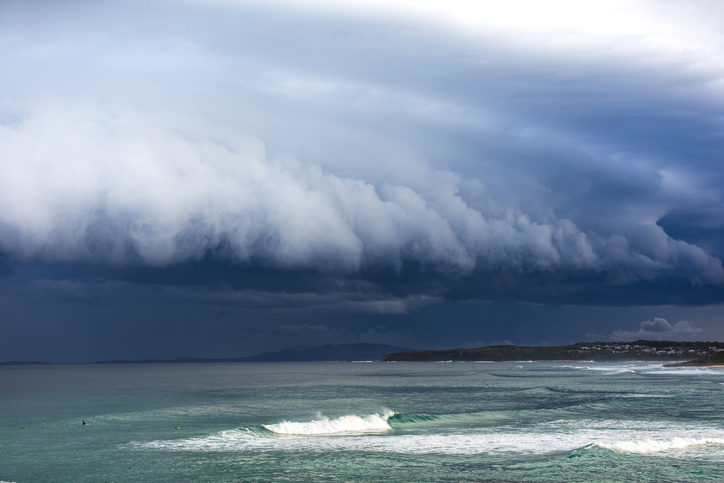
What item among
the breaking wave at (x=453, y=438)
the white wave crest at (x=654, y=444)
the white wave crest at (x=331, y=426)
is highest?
the white wave crest at (x=654, y=444)

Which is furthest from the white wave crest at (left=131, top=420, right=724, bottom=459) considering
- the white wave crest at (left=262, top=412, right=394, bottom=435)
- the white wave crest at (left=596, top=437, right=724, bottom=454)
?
the white wave crest at (left=262, top=412, right=394, bottom=435)

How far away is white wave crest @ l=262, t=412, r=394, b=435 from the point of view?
40.5 m

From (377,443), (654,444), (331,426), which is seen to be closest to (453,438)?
(377,443)

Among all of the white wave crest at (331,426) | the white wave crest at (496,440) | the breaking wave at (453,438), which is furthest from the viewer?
the white wave crest at (331,426)

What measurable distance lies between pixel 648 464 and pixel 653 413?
74.9 ft

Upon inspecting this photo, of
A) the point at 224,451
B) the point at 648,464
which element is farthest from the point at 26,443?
the point at 648,464

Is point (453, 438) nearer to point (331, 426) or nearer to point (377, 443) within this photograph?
point (377, 443)

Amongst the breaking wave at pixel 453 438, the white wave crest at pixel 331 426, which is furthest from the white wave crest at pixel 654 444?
the white wave crest at pixel 331 426

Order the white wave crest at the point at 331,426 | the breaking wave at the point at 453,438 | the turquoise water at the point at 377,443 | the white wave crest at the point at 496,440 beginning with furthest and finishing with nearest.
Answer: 1. the white wave crest at the point at 331,426
2. the breaking wave at the point at 453,438
3. the white wave crest at the point at 496,440
4. the turquoise water at the point at 377,443

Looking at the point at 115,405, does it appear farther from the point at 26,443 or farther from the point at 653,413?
the point at 653,413

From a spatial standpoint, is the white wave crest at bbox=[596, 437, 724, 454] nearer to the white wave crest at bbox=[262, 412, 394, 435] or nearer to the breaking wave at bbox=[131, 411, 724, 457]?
the breaking wave at bbox=[131, 411, 724, 457]

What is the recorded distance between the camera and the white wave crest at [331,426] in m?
40.5

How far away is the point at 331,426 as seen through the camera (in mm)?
42281

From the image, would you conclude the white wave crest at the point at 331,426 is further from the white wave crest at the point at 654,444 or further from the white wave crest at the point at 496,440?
the white wave crest at the point at 654,444
